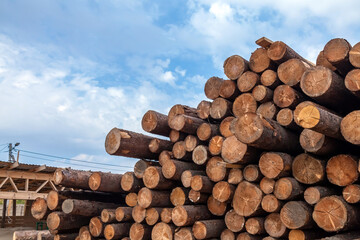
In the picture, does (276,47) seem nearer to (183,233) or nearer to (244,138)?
(244,138)

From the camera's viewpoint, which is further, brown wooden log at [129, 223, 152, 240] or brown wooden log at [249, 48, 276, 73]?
brown wooden log at [129, 223, 152, 240]

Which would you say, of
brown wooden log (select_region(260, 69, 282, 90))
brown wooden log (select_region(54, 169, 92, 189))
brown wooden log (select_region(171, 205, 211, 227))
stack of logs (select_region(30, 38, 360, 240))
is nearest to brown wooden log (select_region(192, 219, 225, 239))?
stack of logs (select_region(30, 38, 360, 240))

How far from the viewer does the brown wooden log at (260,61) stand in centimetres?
546

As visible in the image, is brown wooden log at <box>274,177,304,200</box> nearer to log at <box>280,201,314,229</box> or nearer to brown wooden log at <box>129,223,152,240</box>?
log at <box>280,201,314,229</box>

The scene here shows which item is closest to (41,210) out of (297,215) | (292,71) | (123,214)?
(123,214)

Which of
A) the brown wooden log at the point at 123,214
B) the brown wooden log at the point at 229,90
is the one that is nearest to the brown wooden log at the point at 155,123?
the brown wooden log at the point at 229,90

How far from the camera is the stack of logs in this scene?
14.1ft

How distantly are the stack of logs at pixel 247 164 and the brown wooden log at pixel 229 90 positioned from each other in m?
0.02

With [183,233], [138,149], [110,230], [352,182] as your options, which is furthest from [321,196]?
[110,230]

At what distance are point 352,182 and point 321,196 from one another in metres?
0.41

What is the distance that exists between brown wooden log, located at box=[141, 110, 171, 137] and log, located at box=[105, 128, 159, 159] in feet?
0.81

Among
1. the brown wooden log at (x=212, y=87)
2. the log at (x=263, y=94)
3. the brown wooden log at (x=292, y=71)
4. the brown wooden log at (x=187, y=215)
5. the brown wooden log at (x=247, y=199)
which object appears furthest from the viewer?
the brown wooden log at (x=212, y=87)

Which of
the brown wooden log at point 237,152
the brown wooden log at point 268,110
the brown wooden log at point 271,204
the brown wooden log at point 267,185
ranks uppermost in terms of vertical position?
the brown wooden log at point 268,110

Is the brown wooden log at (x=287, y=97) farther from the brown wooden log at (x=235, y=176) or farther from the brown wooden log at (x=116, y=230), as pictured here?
the brown wooden log at (x=116, y=230)
